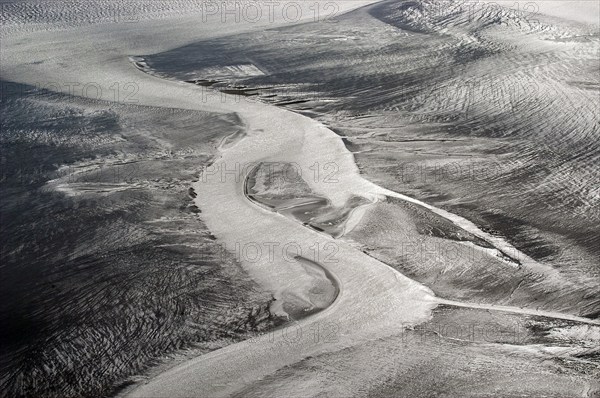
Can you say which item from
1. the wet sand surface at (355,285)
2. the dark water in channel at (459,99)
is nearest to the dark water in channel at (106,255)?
the wet sand surface at (355,285)

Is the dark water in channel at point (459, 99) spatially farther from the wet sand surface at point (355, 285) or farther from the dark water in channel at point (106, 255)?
the dark water in channel at point (106, 255)

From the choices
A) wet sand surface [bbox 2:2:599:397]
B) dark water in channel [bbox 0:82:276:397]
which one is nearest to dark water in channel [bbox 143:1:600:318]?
wet sand surface [bbox 2:2:599:397]

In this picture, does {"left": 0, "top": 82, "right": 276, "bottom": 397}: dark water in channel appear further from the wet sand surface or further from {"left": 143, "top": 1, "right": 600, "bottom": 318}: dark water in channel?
{"left": 143, "top": 1, "right": 600, "bottom": 318}: dark water in channel

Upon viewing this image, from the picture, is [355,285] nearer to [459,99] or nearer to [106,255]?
[106,255]

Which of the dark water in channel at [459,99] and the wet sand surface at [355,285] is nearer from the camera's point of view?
the wet sand surface at [355,285]

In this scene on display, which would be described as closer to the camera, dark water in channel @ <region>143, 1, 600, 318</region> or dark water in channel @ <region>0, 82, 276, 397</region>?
dark water in channel @ <region>0, 82, 276, 397</region>

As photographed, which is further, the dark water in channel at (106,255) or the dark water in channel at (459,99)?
the dark water in channel at (459,99)

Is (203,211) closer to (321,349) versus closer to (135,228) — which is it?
(135,228)

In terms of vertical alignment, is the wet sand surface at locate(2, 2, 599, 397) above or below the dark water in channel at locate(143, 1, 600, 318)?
below

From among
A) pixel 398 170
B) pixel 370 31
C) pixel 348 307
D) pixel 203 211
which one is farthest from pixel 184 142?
pixel 370 31

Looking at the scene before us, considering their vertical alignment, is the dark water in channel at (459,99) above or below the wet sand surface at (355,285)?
above

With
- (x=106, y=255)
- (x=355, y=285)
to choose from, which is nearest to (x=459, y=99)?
(x=355, y=285)
